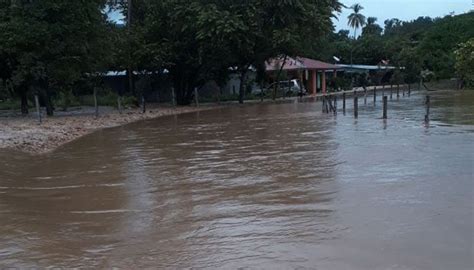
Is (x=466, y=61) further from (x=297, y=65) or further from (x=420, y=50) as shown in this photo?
(x=420, y=50)

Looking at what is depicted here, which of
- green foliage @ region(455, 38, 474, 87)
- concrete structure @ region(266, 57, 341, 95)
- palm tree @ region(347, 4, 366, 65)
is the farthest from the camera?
palm tree @ region(347, 4, 366, 65)

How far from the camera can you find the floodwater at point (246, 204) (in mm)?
6992

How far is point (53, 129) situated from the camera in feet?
71.2

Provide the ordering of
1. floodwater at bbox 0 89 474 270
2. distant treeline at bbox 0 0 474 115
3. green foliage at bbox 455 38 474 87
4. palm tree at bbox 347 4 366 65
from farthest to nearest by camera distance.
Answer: palm tree at bbox 347 4 366 65, green foliage at bbox 455 38 474 87, distant treeline at bbox 0 0 474 115, floodwater at bbox 0 89 474 270

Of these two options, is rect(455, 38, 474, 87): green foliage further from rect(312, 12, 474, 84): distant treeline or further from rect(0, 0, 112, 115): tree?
rect(0, 0, 112, 115): tree

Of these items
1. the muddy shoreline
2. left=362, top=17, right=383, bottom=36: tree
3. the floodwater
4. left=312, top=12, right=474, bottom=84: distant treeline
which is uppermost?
left=362, top=17, right=383, bottom=36: tree

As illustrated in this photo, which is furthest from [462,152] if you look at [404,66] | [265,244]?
[404,66]

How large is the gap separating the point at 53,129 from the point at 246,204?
13975 mm

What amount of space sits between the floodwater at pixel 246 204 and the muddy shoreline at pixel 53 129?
0.92 m

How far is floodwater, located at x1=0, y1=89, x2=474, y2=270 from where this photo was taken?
6992mm

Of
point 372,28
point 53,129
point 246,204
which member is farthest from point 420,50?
point 246,204

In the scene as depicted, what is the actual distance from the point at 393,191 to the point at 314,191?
4.38 ft

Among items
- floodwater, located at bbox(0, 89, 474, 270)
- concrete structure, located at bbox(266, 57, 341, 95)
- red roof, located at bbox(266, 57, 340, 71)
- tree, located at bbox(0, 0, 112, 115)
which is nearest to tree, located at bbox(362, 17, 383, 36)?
concrete structure, located at bbox(266, 57, 341, 95)

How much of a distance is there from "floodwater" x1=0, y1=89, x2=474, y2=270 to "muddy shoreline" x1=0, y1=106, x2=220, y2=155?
923mm
